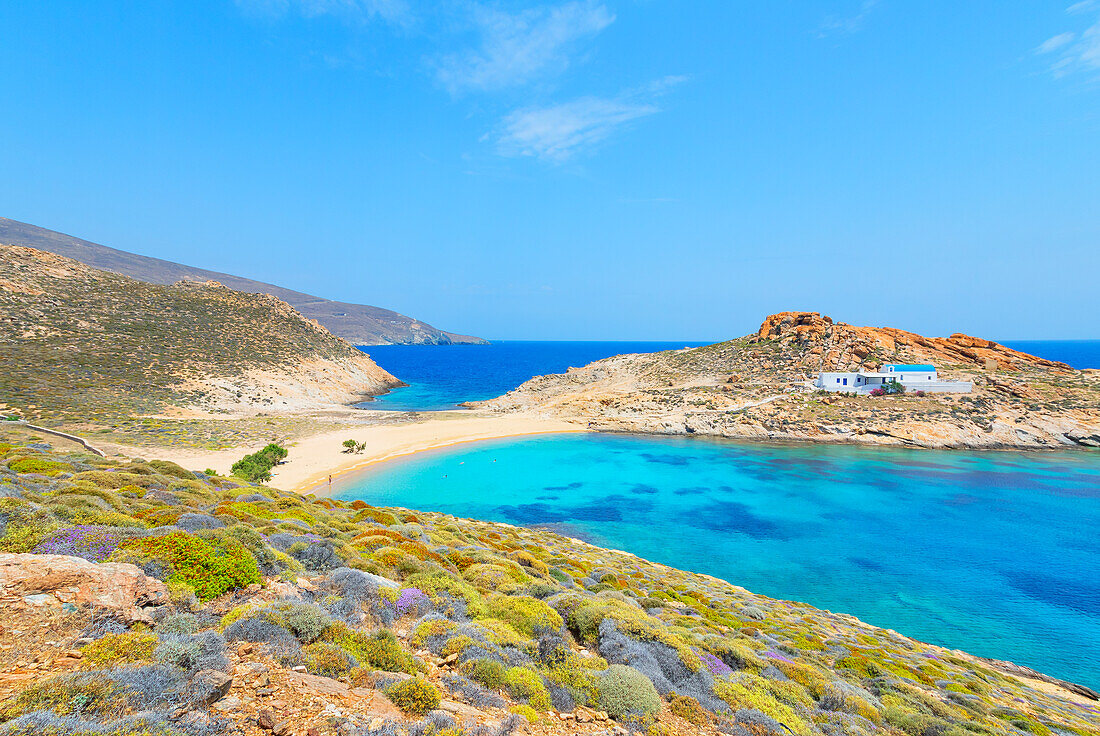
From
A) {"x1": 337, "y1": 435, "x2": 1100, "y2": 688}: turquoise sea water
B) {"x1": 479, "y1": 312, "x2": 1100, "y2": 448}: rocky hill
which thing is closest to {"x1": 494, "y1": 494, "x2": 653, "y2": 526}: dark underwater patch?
{"x1": 337, "y1": 435, "x2": 1100, "y2": 688}: turquoise sea water

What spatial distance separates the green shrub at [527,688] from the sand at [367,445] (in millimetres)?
26796

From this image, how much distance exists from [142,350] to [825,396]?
8871 centimetres

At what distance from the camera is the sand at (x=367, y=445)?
99.2 ft

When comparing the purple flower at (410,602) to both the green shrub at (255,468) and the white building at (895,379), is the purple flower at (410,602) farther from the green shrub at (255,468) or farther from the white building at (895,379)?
the white building at (895,379)

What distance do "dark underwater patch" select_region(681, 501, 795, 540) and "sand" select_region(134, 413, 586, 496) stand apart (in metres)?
26.0

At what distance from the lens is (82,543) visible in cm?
701

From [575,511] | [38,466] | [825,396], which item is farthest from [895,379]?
[38,466]

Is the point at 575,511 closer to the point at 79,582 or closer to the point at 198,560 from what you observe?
the point at 198,560

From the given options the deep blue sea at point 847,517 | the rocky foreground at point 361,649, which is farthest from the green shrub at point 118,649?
the deep blue sea at point 847,517

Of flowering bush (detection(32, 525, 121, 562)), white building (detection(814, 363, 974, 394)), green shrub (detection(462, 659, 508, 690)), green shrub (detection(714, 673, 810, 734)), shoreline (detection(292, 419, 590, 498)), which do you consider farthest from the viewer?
white building (detection(814, 363, 974, 394))

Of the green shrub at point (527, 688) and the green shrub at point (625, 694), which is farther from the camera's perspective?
the green shrub at point (625, 694)

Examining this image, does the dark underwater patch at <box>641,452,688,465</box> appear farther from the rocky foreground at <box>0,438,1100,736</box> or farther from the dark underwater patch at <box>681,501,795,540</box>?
the rocky foreground at <box>0,438,1100,736</box>

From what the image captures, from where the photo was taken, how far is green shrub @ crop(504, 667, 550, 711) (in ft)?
22.0

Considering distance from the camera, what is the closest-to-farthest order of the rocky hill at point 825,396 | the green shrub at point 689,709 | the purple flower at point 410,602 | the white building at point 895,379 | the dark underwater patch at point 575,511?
1. the green shrub at point 689,709
2. the purple flower at point 410,602
3. the dark underwater patch at point 575,511
4. the rocky hill at point 825,396
5. the white building at point 895,379
